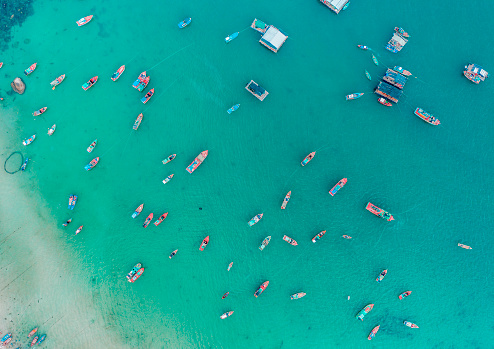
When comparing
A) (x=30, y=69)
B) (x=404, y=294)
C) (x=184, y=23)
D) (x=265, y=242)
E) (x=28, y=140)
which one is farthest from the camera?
(x=30, y=69)

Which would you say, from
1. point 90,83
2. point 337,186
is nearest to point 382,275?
point 337,186

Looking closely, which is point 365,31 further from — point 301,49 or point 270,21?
point 270,21

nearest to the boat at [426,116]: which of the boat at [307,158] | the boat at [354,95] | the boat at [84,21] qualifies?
the boat at [354,95]

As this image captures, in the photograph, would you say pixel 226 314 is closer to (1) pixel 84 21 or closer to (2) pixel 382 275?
(2) pixel 382 275

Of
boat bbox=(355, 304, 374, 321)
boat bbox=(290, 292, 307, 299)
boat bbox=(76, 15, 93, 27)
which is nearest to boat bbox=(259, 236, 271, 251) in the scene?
boat bbox=(290, 292, 307, 299)

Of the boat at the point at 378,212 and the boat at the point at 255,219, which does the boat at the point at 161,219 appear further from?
the boat at the point at 378,212

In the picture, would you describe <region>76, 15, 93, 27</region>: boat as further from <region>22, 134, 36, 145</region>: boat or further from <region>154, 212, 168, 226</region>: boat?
<region>154, 212, 168, 226</region>: boat
